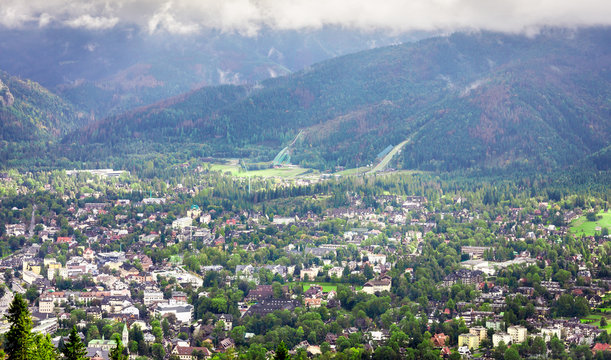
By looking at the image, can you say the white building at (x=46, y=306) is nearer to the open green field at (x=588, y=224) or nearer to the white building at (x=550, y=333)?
the white building at (x=550, y=333)

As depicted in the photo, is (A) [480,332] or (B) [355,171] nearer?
(A) [480,332]

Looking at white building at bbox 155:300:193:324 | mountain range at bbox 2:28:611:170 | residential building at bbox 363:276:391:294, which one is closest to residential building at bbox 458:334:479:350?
residential building at bbox 363:276:391:294

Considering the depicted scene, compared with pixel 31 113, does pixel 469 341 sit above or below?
below

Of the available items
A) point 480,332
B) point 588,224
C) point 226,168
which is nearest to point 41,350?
point 480,332

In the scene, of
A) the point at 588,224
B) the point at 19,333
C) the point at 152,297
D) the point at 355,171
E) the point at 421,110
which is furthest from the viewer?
the point at 421,110

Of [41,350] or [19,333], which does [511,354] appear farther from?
[19,333]

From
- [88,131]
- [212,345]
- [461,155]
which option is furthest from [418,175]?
[212,345]

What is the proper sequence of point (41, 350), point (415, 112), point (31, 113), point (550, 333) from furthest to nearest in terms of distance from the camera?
point (31, 113) < point (415, 112) < point (550, 333) < point (41, 350)
